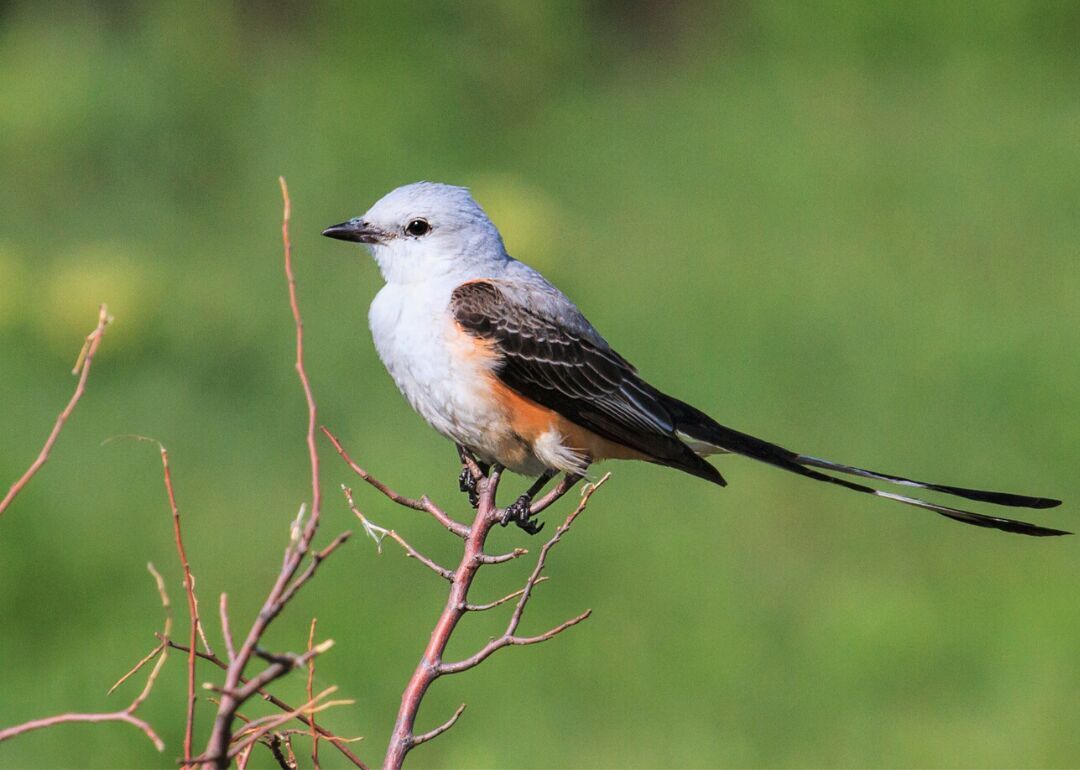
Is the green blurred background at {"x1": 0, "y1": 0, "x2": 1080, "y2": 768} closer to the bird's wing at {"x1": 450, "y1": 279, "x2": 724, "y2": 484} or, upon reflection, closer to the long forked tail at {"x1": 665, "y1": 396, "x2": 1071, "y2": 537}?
the long forked tail at {"x1": 665, "y1": 396, "x2": 1071, "y2": 537}

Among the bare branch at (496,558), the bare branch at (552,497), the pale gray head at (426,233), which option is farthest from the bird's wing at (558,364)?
the bare branch at (496,558)

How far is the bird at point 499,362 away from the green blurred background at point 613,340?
166cm

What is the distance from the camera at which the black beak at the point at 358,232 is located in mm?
4184

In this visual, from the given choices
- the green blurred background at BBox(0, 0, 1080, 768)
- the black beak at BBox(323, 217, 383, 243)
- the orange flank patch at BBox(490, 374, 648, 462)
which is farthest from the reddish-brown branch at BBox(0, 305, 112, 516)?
the green blurred background at BBox(0, 0, 1080, 768)

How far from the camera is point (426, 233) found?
4.19 m

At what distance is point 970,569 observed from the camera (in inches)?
269

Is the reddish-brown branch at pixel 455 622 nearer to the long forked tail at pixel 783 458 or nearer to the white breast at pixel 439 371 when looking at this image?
the white breast at pixel 439 371

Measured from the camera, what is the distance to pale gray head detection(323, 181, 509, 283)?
4.16 m

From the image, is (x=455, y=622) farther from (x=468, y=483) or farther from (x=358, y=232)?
(x=358, y=232)

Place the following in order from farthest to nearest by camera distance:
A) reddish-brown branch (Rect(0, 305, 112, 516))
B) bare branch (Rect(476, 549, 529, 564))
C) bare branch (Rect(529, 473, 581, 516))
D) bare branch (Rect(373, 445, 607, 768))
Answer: bare branch (Rect(529, 473, 581, 516))
bare branch (Rect(476, 549, 529, 564))
bare branch (Rect(373, 445, 607, 768))
reddish-brown branch (Rect(0, 305, 112, 516))

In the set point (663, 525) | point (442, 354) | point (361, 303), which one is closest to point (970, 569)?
point (663, 525)

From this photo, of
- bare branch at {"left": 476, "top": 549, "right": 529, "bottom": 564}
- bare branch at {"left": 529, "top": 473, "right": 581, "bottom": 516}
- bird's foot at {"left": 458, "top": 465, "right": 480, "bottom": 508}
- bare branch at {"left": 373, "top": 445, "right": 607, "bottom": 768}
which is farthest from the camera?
bird's foot at {"left": 458, "top": 465, "right": 480, "bottom": 508}

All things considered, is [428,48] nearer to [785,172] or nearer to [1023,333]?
[785,172]

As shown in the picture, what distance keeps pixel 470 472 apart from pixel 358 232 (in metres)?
0.67
